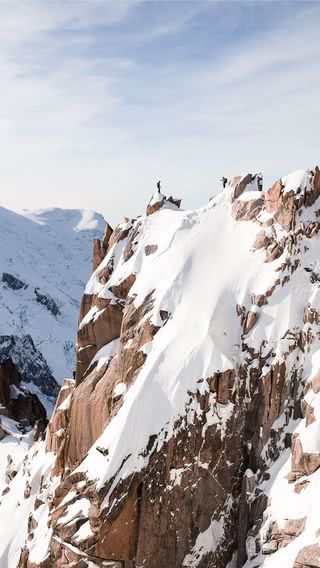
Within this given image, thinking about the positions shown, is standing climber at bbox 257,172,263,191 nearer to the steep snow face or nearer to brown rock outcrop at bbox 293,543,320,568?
the steep snow face

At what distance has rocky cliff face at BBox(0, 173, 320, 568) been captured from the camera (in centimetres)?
4825

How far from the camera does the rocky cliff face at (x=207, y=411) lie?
158 ft

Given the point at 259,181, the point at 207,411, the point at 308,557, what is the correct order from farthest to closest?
the point at 259,181
the point at 207,411
the point at 308,557

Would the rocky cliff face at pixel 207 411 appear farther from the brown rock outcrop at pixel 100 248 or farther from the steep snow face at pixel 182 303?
the brown rock outcrop at pixel 100 248

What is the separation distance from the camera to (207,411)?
52.0m

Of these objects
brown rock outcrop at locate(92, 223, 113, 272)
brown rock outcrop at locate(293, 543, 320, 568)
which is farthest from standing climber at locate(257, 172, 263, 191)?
brown rock outcrop at locate(293, 543, 320, 568)

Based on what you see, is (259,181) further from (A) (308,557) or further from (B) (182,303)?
(A) (308,557)

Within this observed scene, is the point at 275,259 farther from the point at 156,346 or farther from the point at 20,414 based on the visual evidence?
the point at 20,414

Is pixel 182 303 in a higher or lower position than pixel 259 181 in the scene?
lower

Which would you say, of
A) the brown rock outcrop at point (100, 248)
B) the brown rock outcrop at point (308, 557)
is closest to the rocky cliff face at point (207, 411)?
the brown rock outcrop at point (308, 557)

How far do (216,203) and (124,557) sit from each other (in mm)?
32778

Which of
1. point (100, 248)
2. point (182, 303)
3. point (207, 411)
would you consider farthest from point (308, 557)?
point (100, 248)

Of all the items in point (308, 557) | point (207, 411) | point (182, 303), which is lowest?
point (308, 557)

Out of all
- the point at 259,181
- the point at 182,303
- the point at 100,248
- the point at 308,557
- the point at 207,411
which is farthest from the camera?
the point at 100,248
